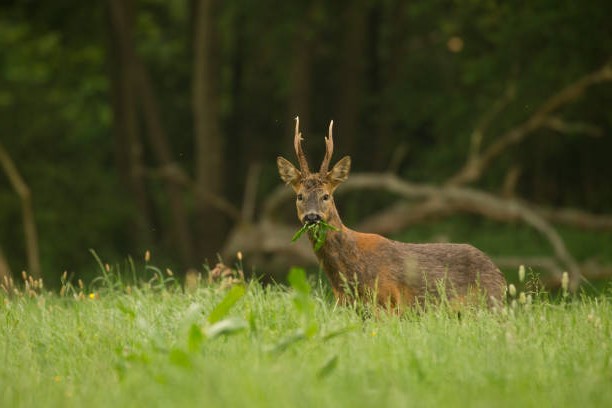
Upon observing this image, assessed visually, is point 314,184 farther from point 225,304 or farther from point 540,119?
point 540,119

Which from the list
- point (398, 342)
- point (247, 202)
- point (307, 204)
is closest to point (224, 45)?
point (247, 202)

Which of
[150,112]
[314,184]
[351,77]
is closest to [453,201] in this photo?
[351,77]

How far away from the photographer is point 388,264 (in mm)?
7746

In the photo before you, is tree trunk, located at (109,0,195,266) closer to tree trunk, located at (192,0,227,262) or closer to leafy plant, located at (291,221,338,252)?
tree trunk, located at (192,0,227,262)

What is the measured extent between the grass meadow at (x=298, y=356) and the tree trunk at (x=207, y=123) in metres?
12.0

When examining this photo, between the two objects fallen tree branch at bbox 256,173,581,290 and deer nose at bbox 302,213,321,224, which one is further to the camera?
fallen tree branch at bbox 256,173,581,290

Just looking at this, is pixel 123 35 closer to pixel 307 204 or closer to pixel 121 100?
pixel 121 100

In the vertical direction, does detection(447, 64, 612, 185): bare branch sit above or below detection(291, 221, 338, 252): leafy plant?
below

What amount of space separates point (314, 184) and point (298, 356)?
7.90ft

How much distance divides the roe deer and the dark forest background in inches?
327

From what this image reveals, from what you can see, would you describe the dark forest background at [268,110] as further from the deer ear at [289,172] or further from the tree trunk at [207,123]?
the deer ear at [289,172]

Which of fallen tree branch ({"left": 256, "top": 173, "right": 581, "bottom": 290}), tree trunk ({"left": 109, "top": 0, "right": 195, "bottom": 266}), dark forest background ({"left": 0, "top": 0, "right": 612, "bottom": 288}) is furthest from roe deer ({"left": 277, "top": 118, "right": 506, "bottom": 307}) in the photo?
tree trunk ({"left": 109, "top": 0, "right": 195, "bottom": 266})

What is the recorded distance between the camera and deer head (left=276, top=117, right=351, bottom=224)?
7676 millimetres

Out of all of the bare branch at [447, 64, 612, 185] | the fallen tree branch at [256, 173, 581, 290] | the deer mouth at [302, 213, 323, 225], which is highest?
the deer mouth at [302, 213, 323, 225]
